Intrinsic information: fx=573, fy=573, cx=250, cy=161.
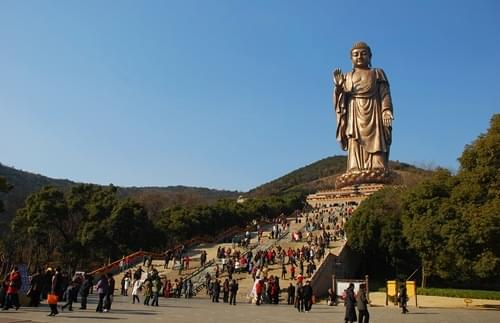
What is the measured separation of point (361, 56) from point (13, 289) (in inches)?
1722

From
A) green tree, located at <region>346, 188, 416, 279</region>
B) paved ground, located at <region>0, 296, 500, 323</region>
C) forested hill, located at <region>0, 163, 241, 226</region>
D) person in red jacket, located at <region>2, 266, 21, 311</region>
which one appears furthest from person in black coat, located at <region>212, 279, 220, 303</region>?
forested hill, located at <region>0, 163, 241, 226</region>

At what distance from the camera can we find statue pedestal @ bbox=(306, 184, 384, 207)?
157 feet

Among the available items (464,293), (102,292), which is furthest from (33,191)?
(102,292)

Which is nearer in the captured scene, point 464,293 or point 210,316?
point 210,316

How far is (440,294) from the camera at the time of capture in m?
24.6

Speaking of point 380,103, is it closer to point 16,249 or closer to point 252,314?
point 16,249

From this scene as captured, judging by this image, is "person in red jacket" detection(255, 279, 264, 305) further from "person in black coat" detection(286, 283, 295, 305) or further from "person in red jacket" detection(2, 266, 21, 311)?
"person in red jacket" detection(2, 266, 21, 311)

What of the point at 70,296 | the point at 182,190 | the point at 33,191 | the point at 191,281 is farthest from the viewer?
the point at 182,190

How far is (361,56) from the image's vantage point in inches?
2069

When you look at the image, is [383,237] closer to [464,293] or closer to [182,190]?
[464,293]

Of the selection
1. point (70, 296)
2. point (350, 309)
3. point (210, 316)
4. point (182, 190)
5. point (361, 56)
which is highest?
point (361, 56)

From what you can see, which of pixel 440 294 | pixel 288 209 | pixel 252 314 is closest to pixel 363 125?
pixel 288 209

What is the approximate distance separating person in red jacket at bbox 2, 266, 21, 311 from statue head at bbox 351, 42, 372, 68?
142ft

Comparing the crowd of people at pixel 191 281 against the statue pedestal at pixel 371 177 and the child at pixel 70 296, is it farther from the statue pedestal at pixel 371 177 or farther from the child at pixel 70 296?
the statue pedestal at pixel 371 177
